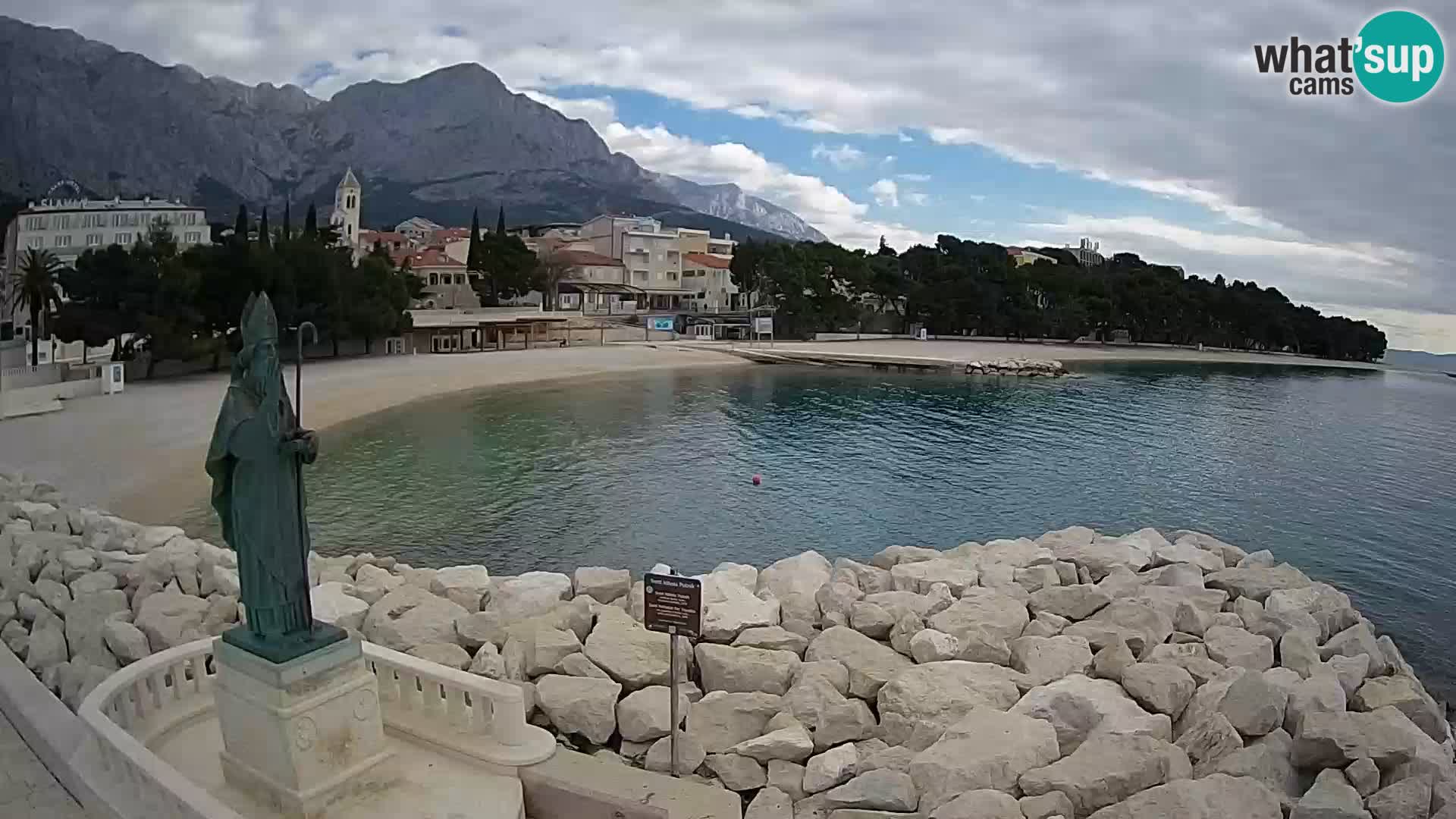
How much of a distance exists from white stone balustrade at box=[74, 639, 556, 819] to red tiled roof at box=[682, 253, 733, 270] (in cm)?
5019

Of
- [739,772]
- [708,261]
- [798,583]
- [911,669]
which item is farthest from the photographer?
[708,261]

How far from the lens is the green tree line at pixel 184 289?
14.9m

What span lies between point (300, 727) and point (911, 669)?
3.41 metres

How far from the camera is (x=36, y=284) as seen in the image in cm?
1336

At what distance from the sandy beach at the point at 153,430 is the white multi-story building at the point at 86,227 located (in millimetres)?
1968

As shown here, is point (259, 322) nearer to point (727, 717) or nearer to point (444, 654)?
point (444, 654)

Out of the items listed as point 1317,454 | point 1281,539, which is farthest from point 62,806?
point 1317,454

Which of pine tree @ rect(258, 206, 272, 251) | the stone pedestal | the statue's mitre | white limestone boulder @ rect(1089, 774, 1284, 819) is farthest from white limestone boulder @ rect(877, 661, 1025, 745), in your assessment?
pine tree @ rect(258, 206, 272, 251)

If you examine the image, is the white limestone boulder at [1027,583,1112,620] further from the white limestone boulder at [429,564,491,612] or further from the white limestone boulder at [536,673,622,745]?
the white limestone boulder at [429,564,491,612]

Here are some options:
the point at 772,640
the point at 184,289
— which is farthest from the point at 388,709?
the point at 184,289

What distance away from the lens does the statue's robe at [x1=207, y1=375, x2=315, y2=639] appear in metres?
3.60

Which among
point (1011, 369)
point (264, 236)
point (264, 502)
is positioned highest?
point (264, 236)

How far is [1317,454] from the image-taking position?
19609mm

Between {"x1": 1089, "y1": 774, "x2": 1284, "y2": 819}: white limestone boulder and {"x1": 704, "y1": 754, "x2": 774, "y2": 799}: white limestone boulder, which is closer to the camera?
{"x1": 1089, "y1": 774, "x2": 1284, "y2": 819}: white limestone boulder
